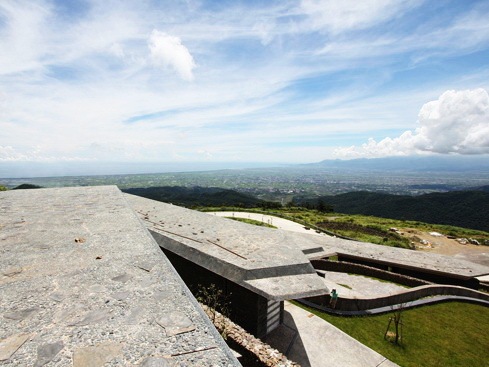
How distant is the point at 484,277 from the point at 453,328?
9.98m

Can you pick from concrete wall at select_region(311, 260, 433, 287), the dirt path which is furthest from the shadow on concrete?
the dirt path

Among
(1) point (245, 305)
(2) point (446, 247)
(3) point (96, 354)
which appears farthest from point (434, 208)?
(3) point (96, 354)

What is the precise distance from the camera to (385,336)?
1220cm

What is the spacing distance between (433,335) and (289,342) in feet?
23.8

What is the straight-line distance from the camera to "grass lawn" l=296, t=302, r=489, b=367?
11047 millimetres

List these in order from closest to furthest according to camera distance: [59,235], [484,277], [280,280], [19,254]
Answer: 1. [19,254]
2. [59,235]
3. [280,280]
4. [484,277]

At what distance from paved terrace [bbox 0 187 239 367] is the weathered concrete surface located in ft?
14.8

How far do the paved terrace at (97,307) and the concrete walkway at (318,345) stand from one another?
27.1 feet

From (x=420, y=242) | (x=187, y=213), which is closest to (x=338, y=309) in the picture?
(x=187, y=213)

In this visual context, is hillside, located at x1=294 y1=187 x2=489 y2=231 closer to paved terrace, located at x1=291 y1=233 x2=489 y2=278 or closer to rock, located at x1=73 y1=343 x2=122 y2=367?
paved terrace, located at x1=291 y1=233 x2=489 y2=278

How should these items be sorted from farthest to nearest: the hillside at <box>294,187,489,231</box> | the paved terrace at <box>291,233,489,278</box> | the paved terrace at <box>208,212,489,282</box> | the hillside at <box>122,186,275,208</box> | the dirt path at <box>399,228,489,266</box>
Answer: the hillside at <box>294,187,489,231</box>, the hillside at <box>122,186,275,208</box>, the dirt path at <box>399,228,489,266</box>, the paved terrace at <box>208,212,489,282</box>, the paved terrace at <box>291,233,489,278</box>

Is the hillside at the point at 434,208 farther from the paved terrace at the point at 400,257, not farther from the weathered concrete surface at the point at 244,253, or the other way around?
the weathered concrete surface at the point at 244,253

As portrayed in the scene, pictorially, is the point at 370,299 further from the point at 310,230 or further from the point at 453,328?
the point at 310,230

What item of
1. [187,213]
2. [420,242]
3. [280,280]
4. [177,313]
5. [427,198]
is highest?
[177,313]
